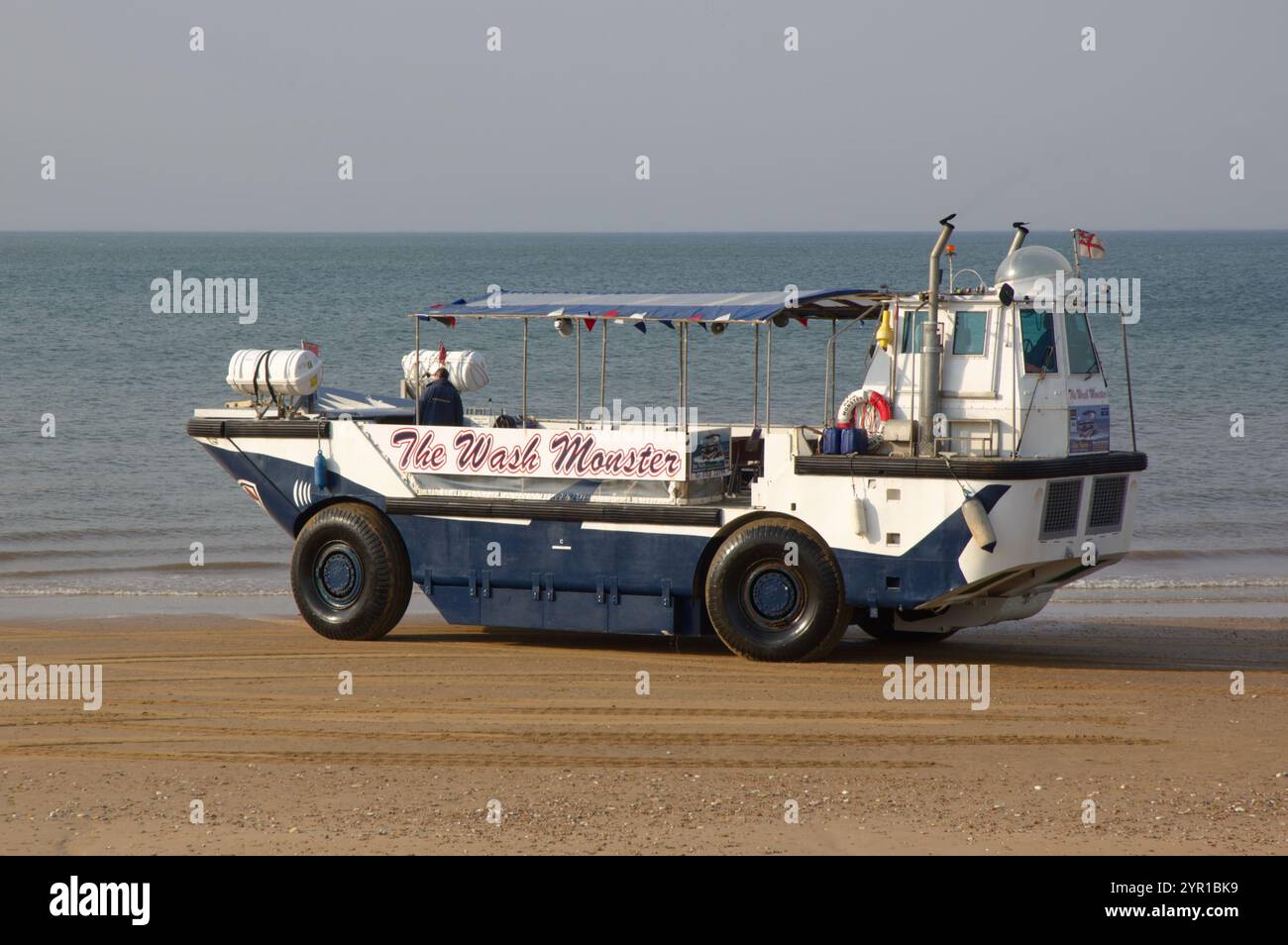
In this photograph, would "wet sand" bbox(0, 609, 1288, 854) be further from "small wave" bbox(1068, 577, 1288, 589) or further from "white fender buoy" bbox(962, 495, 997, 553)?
"small wave" bbox(1068, 577, 1288, 589)

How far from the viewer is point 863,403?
1290 cm

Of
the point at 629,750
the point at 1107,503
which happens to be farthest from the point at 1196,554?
the point at 629,750

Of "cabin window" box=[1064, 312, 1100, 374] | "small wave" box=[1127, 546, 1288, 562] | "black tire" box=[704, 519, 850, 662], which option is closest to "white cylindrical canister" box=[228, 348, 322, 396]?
"black tire" box=[704, 519, 850, 662]

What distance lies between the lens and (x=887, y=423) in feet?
41.6

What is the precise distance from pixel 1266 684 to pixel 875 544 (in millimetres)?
2910

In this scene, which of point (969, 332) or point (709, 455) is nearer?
point (969, 332)

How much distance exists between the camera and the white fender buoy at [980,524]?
12031mm

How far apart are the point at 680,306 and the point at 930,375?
1974 mm

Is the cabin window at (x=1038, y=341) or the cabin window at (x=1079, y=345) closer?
the cabin window at (x=1038, y=341)

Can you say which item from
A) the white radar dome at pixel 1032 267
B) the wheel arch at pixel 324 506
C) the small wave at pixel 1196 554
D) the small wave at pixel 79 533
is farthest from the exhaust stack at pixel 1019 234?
the small wave at pixel 79 533

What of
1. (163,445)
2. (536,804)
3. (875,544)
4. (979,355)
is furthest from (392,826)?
(163,445)

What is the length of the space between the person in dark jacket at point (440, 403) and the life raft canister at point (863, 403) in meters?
3.25

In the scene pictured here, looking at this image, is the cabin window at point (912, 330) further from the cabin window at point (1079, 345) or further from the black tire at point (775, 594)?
the black tire at point (775, 594)

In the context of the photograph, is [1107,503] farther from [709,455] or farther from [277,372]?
[277,372]
